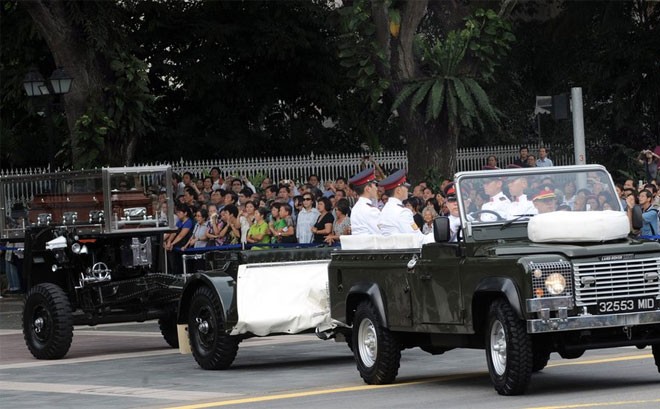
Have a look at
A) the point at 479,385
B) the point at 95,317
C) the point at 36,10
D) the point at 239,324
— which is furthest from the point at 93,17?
the point at 479,385

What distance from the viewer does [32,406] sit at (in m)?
14.9

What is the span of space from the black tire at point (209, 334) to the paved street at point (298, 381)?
0.58 ft

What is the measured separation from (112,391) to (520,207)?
15.3 feet

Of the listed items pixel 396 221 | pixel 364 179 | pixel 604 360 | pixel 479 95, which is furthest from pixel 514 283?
pixel 479 95

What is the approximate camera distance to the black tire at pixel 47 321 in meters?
19.7

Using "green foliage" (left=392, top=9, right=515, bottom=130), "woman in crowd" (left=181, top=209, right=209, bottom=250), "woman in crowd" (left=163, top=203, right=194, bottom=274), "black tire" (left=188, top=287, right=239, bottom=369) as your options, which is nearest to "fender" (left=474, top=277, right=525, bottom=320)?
"black tire" (left=188, top=287, right=239, bottom=369)

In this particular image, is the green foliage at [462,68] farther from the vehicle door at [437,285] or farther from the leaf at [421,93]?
the vehicle door at [437,285]

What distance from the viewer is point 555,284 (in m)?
12.8

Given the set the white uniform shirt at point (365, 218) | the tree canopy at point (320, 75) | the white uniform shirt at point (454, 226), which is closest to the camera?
the white uniform shirt at point (454, 226)

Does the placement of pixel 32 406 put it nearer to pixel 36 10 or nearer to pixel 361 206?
pixel 361 206

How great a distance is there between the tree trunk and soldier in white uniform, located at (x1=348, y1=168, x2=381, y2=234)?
20.3 metres

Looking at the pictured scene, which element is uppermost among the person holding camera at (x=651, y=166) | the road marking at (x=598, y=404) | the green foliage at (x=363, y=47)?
the green foliage at (x=363, y=47)

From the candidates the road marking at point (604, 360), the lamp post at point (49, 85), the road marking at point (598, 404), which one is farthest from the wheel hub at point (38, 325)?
the lamp post at point (49, 85)

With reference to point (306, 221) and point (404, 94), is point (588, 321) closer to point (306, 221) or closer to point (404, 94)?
point (306, 221)
